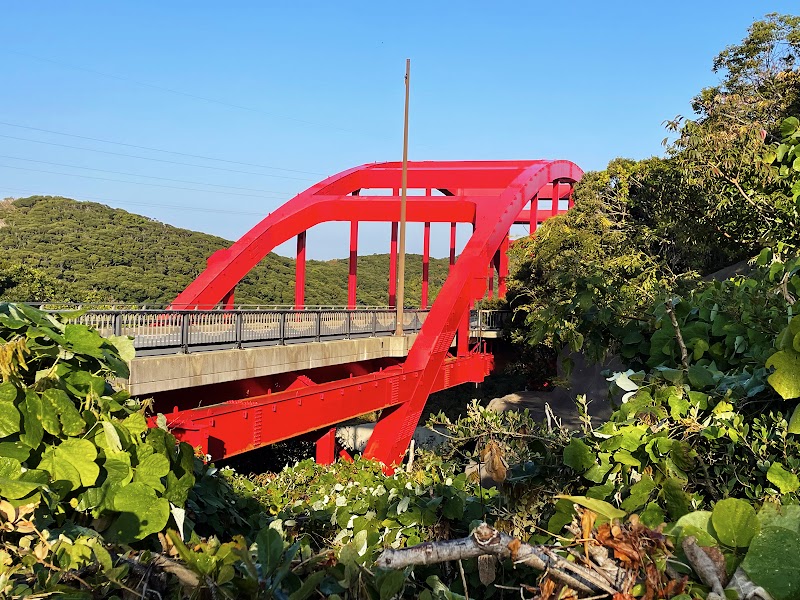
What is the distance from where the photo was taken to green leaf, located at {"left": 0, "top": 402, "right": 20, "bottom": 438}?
1.95 m

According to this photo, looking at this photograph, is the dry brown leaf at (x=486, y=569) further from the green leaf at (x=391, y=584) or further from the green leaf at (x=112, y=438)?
the green leaf at (x=112, y=438)

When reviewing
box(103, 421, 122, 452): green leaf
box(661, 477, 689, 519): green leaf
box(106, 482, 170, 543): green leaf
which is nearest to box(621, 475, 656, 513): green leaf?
box(661, 477, 689, 519): green leaf

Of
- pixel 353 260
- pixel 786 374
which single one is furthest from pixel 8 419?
pixel 353 260

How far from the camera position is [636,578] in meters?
1.23

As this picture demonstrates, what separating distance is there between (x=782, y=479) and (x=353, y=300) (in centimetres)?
2397

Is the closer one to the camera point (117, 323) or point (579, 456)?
point (579, 456)

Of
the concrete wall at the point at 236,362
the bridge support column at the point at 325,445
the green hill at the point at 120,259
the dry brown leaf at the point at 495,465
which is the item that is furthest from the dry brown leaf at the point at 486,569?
the green hill at the point at 120,259

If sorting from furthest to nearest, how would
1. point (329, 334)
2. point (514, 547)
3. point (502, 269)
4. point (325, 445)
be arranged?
point (502, 269), point (325, 445), point (329, 334), point (514, 547)

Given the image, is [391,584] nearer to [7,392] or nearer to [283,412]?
[7,392]

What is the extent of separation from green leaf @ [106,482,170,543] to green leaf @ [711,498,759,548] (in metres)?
1.46

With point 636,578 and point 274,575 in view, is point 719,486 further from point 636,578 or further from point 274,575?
point 274,575

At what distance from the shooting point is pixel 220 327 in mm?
12781

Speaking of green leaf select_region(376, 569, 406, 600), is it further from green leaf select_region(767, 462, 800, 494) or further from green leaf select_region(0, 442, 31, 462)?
green leaf select_region(767, 462, 800, 494)

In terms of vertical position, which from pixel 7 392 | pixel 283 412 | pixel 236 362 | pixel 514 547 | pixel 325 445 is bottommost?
pixel 325 445
